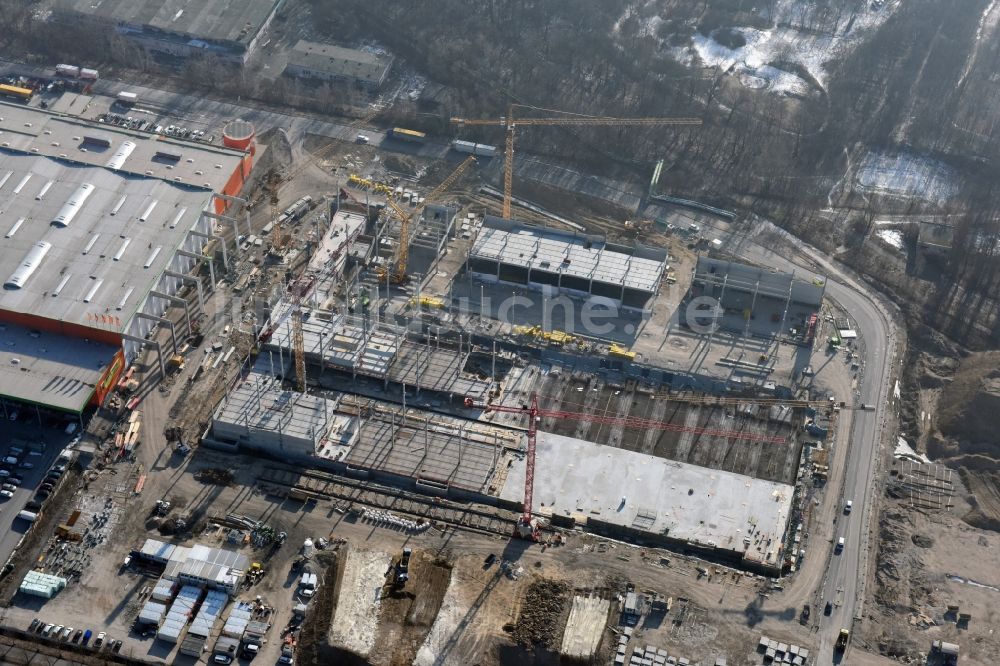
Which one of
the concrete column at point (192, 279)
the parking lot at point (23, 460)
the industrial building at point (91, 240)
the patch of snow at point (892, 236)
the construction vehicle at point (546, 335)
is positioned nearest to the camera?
the parking lot at point (23, 460)

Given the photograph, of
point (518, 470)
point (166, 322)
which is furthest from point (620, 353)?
point (166, 322)

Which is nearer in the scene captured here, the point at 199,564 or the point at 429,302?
the point at 199,564

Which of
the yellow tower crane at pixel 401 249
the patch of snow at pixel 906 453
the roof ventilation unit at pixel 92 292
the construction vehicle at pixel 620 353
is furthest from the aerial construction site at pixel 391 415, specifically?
the patch of snow at pixel 906 453

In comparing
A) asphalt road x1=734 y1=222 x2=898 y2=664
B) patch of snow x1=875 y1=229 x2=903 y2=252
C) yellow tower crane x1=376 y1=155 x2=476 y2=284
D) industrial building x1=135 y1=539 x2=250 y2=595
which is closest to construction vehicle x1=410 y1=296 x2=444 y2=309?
yellow tower crane x1=376 y1=155 x2=476 y2=284

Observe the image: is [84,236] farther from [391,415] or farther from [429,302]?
[391,415]

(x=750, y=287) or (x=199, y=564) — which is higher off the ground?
(x=750, y=287)

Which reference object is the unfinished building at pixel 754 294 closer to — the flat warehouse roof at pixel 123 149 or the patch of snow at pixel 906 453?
the patch of snow at pixel 906 453

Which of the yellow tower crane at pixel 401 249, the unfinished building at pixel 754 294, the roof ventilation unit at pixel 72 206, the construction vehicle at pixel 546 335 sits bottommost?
the roof ventilation unit at pixel 72 206
